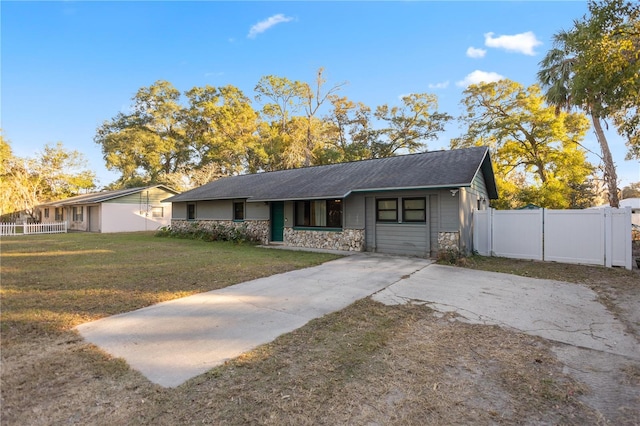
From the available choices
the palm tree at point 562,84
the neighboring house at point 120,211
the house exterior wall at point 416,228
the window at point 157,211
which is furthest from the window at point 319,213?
the window at point 157,211

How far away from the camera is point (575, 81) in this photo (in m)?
7.08

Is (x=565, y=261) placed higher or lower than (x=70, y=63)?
lower

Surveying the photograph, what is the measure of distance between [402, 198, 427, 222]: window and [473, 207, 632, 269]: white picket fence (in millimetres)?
2200

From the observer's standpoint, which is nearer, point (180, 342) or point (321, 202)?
point (180, 342)

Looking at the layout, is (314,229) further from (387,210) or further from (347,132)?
(347,132)

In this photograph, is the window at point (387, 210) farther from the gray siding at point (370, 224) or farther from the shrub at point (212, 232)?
the shrub at point (212, 232)

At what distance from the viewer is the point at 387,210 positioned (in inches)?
433

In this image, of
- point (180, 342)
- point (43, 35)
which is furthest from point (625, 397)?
point (43, 35)

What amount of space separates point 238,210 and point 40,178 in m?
26.7

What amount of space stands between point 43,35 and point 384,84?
17803mm

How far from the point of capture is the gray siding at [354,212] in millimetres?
11453

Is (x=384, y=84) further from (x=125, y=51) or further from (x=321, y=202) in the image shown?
(x=125, y=51)

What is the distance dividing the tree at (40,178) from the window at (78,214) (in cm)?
483

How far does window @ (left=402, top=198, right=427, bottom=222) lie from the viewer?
33.8 feet
